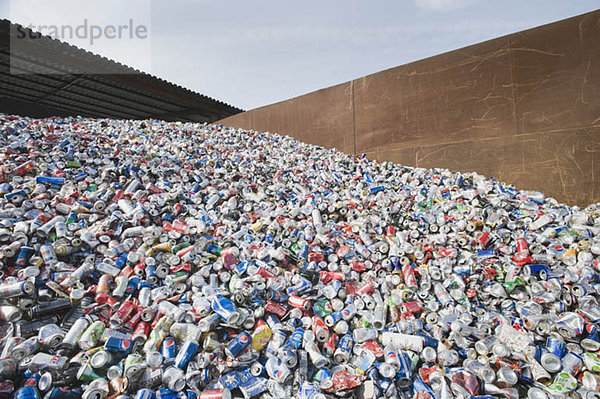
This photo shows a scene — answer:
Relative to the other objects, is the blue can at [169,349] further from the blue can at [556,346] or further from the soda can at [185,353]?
the blue can at [556,346]

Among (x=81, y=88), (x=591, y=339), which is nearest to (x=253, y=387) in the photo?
(x=591, y=339)

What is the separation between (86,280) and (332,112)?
6.29m

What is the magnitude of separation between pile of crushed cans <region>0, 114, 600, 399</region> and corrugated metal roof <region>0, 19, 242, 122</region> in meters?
7.78

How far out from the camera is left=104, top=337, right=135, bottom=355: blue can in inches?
75.3

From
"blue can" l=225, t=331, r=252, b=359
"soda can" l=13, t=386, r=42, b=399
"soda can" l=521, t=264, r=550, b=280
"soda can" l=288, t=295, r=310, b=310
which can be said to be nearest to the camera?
"soda can" l=13, t=386, r=42, b=399

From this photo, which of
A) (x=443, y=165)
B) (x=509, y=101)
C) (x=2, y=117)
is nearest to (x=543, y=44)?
(x=509, y=101)

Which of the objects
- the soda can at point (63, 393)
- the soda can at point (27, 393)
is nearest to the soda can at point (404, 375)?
the soda can at point (63, 393)

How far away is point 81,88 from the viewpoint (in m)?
12.9

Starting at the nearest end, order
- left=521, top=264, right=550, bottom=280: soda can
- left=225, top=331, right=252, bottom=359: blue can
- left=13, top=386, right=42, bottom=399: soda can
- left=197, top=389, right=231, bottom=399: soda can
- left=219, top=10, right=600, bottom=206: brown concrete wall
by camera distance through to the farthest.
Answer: left=13, top=386, right=42, bottom=399: soda can < left=197, top=389, right=231, bottom=399: soda can < left=225, top=331, right=252, bottom=359: blue can < left=521, top=264, right=550, bottom=280: soda can < left=219, top=10, right=600, bottom=206: brown concrete wall

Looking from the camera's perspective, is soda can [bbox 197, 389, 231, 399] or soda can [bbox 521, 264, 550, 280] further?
soda can [bbox 521, 264, 550, 280]

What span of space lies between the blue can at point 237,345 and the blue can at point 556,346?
1.97 meters

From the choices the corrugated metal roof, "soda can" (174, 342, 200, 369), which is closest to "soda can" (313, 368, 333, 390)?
"soda can" (174, 342, 200, 369)

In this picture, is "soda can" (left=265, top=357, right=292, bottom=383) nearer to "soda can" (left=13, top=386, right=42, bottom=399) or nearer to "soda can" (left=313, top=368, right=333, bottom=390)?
"soda can" (left=313, top=368, right=333, bottom=390)

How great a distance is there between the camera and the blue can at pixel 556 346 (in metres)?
2.05
